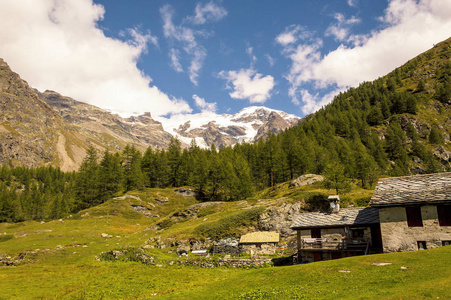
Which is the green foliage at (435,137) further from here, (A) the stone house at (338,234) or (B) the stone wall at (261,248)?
(B) the stone wall at (261,248)

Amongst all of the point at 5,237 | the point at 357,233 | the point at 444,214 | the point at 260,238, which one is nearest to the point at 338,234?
the point at 357,233

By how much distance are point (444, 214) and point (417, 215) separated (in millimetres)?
2440

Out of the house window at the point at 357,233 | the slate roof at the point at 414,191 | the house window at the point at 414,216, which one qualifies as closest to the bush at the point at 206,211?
the house window at the point at 357,233

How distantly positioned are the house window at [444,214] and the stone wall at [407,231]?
0.31m

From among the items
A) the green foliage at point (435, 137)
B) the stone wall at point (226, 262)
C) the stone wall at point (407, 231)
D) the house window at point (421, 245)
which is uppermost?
the green foliage at point (435, 137)

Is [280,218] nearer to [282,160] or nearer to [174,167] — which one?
[282,160]

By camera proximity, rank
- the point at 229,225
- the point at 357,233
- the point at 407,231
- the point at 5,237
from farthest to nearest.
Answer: the point at 5,237, the point at 229,225, the point at 357,233, the point at 407,231

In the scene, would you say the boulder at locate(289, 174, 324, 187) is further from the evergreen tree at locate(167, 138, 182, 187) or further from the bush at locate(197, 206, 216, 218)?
the evergreen tree at locate(167, 138, 182, 187)

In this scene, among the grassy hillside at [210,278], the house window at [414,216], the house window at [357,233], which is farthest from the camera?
the house window at [357,233]

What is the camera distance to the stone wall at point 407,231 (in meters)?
27.8

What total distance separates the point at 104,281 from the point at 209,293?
14392mm

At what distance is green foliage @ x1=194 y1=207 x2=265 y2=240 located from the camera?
55.0 m

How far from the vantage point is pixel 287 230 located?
2147 inches

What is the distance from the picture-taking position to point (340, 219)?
126 feet
